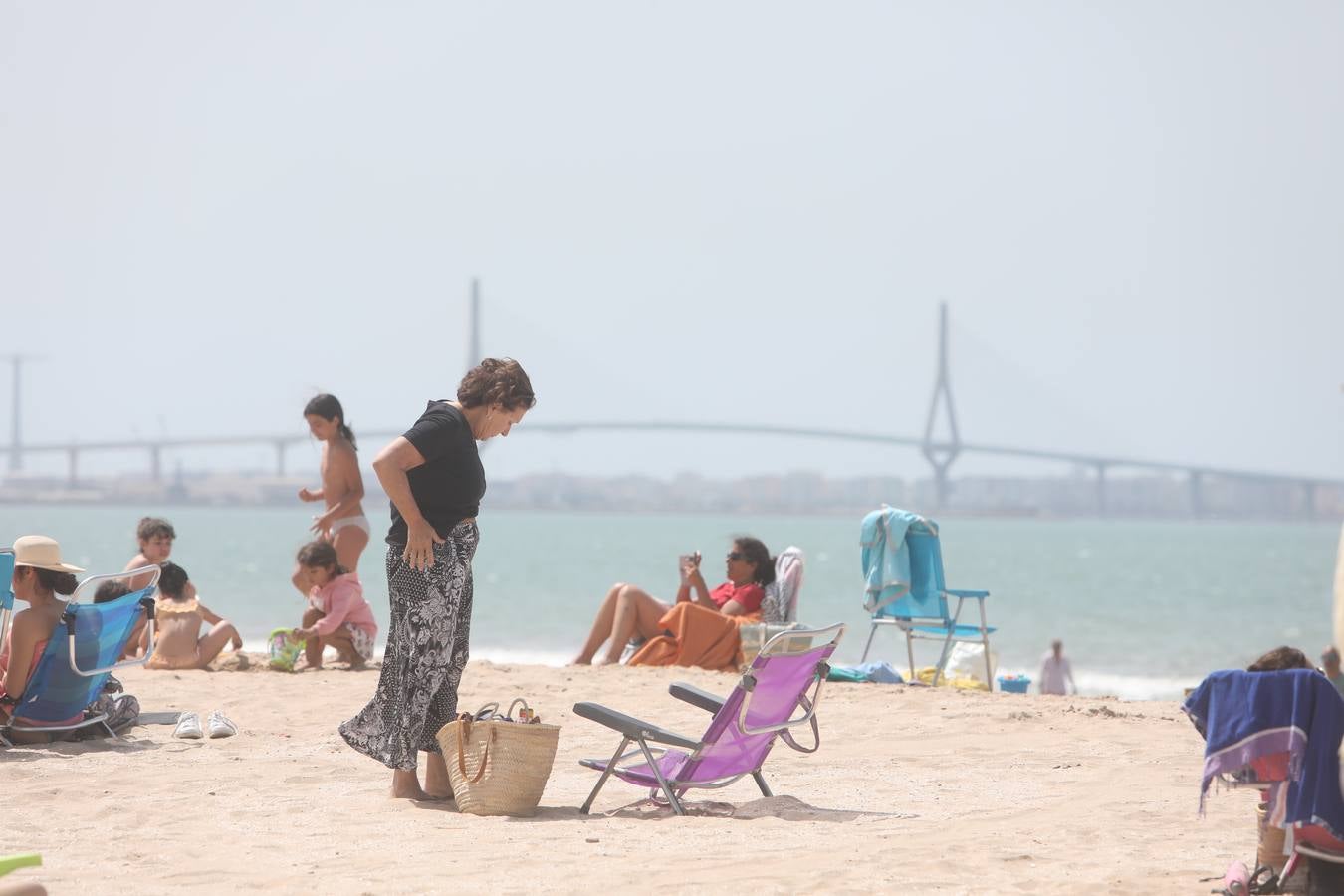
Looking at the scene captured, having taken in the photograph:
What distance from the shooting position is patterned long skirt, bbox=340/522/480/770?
12.0 feet

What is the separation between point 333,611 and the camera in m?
6.34

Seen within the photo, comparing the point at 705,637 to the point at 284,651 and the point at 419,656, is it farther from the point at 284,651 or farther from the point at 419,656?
the point at 419,656

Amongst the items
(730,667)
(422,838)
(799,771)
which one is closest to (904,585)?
(730,667)

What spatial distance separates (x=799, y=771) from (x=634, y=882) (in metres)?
1.50

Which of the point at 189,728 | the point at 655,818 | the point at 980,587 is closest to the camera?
the point at 655,818

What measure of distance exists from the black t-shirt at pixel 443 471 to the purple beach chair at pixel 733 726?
542 mm

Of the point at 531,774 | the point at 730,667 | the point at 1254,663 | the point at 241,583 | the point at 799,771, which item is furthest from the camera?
the point at 241,583

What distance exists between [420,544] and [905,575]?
3896mm

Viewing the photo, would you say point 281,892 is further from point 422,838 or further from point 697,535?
point 697,535

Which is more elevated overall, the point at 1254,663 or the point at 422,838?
the point at 1254,663

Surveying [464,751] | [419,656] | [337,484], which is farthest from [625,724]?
[337,484]

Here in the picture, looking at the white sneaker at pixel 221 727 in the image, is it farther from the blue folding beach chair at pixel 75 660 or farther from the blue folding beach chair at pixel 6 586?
the blue folding beach chair at pixel 6 586

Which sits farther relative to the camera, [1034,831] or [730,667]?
[730,667]

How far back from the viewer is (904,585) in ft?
23.3
